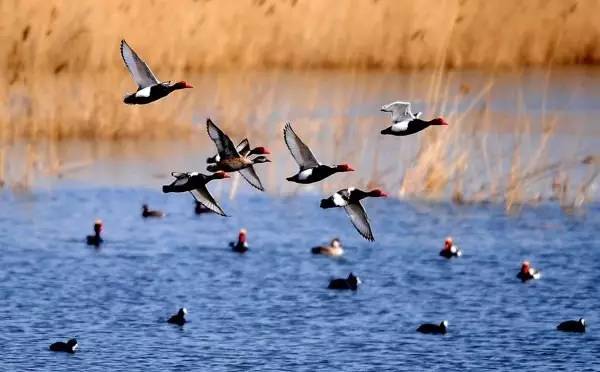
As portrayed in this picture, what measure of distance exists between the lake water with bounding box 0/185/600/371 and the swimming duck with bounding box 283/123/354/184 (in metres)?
5.18

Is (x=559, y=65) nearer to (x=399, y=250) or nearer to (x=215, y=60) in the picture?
(x=215, y=60)

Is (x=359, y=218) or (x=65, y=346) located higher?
(x=359, y=218)

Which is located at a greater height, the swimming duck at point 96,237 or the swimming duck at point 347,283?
the swimming duck at point 96,237

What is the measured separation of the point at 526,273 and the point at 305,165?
1073 cm

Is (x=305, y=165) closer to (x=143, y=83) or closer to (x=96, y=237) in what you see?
(x=143, y=83)

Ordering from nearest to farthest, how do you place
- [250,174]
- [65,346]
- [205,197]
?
1. [250,174]
2. [205,197]
3. [65,346]

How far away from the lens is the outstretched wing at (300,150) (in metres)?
14.0

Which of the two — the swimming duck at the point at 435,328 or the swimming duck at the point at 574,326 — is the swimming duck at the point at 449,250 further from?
the swimming duck at the point at 574,326

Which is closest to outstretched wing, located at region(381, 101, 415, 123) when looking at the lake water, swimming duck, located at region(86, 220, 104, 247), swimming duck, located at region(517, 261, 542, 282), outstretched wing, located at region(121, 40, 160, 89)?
outstretched wing, located at region(121, 40, 160, 89)

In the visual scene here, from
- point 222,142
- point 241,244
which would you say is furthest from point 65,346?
point 241,244

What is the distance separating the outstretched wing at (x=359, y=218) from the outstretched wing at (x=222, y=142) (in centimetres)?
112

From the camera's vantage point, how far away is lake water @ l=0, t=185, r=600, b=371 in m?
20.2

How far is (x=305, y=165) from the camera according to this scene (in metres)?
14.5

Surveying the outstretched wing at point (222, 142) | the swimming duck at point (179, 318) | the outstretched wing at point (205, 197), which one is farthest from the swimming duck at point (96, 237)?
the outstretched wing at point (222, 142)
